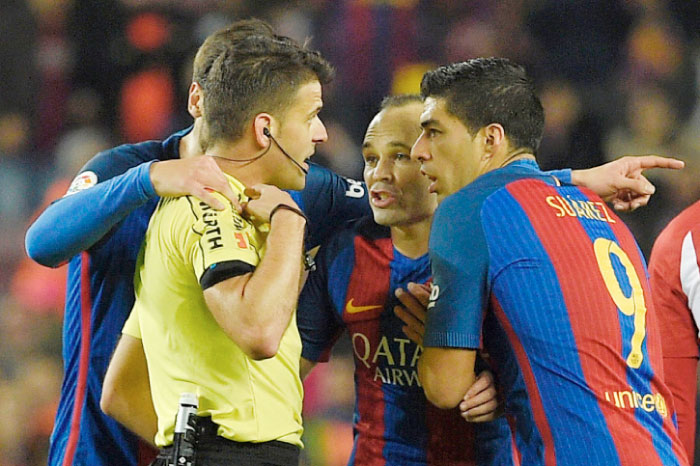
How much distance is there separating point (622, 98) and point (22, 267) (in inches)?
167

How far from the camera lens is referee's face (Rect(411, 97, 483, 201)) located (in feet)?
8.87

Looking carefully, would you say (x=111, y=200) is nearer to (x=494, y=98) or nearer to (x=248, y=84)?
(x=248, y=84)

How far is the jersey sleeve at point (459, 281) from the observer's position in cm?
233

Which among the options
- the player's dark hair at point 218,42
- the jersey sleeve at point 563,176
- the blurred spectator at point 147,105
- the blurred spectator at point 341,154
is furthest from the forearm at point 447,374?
the blurred spectator at point 147,105

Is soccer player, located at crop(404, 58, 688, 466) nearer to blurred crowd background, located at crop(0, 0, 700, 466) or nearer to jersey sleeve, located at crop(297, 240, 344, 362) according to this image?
jersey sleeve, located at crop(297, 240, 344, 362)

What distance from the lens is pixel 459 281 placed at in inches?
92.0

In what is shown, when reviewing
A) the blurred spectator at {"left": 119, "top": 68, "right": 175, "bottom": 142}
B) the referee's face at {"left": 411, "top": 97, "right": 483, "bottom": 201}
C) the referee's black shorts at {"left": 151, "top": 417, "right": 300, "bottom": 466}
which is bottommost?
the referee's black shorts at {"left": 151, "top": 417, "right": 300, "bottom": 466}

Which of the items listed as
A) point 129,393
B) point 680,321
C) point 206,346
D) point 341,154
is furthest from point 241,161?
point 341,154

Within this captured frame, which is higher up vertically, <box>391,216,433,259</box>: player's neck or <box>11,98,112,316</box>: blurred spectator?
<box>11,98,112,316</box>: blurred spectator

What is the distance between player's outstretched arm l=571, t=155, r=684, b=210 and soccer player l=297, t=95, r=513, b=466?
22.6 inches

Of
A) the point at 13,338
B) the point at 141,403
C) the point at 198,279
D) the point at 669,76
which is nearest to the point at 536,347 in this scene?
the point at 198,279

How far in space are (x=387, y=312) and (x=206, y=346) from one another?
959 millimetres

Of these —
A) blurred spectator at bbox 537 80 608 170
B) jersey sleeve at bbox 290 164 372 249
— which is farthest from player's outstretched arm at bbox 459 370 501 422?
blurred spectator at bbox 537 80 608 170

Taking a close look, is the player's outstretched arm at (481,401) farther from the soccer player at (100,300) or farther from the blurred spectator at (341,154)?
the blurred spectator at (341,154)
